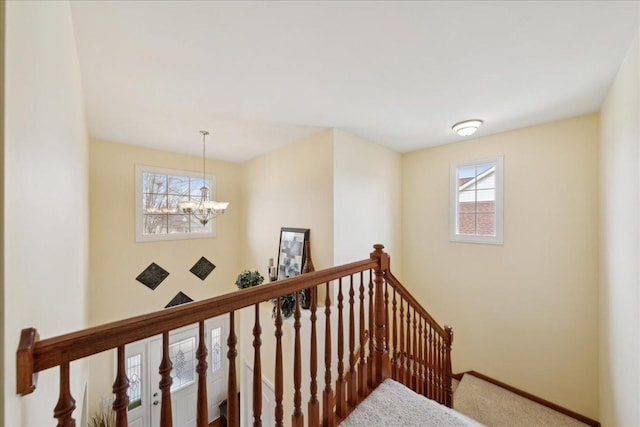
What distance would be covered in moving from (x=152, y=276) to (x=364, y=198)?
3.31m

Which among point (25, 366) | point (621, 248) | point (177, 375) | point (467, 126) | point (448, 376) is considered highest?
point (467, 126)

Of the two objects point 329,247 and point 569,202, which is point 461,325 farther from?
point 329,247

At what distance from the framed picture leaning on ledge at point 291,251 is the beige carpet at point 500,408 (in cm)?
238

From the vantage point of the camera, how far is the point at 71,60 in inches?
54.7

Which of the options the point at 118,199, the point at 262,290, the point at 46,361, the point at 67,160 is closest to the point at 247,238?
the point at 118,199

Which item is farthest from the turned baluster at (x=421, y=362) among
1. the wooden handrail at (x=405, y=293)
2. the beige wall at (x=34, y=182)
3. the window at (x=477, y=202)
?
the beige wall at (x=34, y=182)

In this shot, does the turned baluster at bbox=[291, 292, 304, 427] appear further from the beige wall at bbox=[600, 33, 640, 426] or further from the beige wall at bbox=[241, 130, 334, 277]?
the beige wall at bbox=[600, 33, 640, 426]

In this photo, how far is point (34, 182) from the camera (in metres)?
0.81

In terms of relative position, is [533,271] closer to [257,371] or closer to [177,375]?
[257,371]

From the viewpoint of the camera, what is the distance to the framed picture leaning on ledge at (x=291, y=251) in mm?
3102

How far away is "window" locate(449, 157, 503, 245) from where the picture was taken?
9.79 feet

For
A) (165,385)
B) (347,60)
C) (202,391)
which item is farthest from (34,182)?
(347,60)

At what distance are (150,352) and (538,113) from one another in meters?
5.66

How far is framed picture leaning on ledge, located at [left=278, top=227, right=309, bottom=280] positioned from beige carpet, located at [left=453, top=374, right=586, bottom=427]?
7.80 ft
